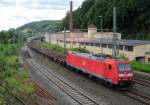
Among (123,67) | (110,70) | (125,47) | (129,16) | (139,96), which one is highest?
(129,16)

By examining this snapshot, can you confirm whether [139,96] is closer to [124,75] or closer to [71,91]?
[124,75]

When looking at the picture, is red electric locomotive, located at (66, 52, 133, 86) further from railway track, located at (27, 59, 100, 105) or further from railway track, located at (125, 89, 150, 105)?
railway track, located at (27, 59, 100, 105)

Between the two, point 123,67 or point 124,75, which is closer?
point 124,75

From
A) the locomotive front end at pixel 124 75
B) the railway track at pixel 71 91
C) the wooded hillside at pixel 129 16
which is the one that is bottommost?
the railway track at pixel 71 91

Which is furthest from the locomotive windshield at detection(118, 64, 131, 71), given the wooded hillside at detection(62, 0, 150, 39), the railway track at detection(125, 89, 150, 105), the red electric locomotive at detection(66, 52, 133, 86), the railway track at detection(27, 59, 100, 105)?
the wooded hillside at detection(62, 0, 150, 39)

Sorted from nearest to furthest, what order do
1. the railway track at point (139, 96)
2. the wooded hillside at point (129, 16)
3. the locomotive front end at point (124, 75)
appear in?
the railway track at point (139, 96) → the locomotive front end at point (124, 75) → the wooded hillside at point (129, 16)

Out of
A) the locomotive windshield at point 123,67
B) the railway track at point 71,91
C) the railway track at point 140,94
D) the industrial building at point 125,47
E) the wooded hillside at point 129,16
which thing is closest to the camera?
the railway track at point 140,94

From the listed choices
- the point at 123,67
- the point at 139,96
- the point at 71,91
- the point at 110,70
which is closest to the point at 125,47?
the point at 110,70

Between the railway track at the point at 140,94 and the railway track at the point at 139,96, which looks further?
the railway track at the point at 140,94

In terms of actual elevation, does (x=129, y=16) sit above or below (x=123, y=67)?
above

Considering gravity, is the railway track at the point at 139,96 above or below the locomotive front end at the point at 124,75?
below

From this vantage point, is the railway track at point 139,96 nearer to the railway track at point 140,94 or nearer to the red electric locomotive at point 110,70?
the railway track at point 140,94

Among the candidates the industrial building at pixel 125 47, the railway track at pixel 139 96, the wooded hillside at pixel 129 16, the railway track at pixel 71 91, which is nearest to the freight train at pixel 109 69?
the railway track at pixel 139 96

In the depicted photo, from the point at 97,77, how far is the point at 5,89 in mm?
10141
